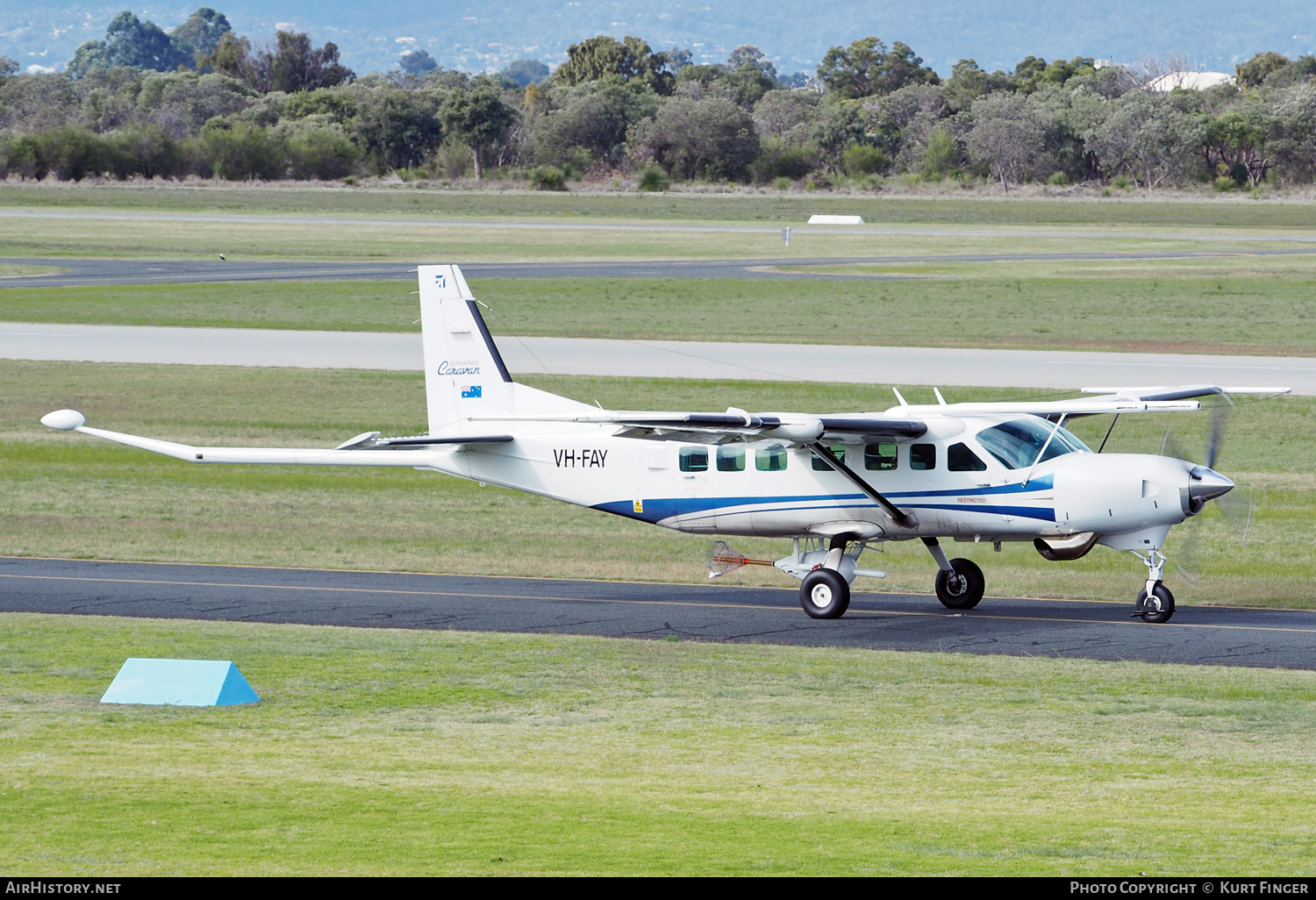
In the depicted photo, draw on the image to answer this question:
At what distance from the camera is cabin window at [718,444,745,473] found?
2256cm

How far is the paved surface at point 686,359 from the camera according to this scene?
4431cm

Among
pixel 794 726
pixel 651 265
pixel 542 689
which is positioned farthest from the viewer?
pixel 651 265

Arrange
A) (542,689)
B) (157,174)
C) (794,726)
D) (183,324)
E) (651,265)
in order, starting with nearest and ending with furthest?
(794,726) → (542,689) → (183,324) → (651,265) → (157,174)

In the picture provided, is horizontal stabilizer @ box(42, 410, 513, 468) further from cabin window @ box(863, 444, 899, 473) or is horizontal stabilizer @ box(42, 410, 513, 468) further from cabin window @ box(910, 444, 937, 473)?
cabin window @ box(910, 444, 937, 473)

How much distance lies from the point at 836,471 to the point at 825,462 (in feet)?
0.62

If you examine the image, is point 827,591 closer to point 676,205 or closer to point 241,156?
point 676,205

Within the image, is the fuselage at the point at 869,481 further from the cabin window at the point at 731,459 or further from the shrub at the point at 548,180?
the shrub at the point at 548,180

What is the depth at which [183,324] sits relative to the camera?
56375 millimetres

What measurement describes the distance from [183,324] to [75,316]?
448cm

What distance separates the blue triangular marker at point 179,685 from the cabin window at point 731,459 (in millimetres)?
8310

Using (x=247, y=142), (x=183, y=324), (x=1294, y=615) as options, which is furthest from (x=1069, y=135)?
(x=1294, y=615)

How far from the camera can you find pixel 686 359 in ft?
158

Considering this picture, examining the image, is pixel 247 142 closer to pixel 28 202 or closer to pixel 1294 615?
pixel 28 202
